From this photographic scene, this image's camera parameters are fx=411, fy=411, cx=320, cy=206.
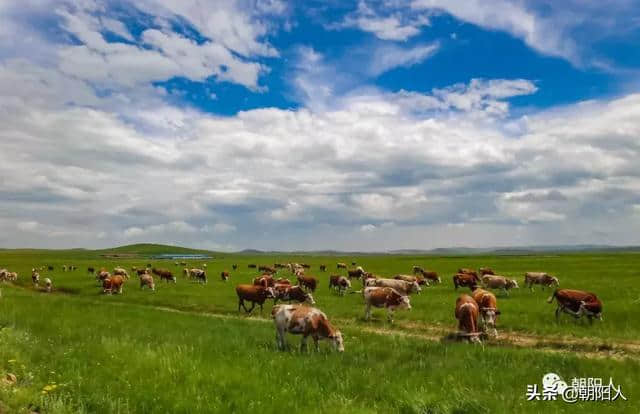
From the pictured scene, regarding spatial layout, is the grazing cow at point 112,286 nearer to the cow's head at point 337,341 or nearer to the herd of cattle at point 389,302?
the herd of cattle at point 389,302

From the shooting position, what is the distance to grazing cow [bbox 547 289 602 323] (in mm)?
20469

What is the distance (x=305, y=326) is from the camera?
1476 cm

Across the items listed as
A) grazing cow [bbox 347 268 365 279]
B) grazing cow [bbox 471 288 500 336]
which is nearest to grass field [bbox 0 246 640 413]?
grazing cow [bbox 471 288 500 336]

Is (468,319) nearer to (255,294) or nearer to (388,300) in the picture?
(388,300)

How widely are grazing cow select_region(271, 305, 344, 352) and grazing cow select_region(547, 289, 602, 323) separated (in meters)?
13.5

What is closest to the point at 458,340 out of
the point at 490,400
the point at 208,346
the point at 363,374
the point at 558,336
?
the point at 558,336

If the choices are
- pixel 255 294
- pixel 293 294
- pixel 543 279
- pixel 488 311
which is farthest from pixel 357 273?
pixel 488 311

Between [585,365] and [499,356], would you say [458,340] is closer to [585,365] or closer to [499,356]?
[499,356]

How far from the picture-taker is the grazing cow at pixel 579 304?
20.5m

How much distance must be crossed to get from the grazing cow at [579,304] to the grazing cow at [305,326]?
13.5 m

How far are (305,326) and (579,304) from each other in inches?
589

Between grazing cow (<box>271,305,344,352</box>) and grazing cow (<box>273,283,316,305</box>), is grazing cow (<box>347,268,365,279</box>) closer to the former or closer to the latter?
grazing cow (<box>273,283,316,305</box>)

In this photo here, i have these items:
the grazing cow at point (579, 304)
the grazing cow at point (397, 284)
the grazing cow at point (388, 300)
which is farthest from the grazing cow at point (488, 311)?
the grazing cow at point (397, 284)

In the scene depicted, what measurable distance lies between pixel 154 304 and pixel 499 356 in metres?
28.0
